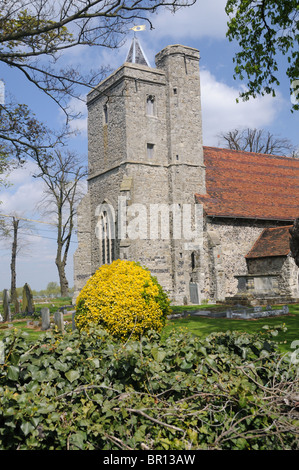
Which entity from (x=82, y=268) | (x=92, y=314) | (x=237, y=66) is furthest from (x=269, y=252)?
(x=92, y=314)

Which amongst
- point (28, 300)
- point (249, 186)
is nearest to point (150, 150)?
point (249, 186)

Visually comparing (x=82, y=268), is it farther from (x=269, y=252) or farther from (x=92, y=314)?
(x=92, y=314)

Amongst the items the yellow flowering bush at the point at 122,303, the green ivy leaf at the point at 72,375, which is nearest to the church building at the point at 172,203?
the yellow flowering bush at the point at 122,303

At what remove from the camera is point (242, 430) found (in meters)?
3.01

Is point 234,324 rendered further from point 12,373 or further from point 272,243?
point 272,243

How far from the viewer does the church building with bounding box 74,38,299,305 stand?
67.5ft

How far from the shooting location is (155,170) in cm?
2180

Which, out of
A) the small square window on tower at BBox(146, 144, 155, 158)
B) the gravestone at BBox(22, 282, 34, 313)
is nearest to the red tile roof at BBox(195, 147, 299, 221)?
the small square window on tower at BBox(146, 144, 155, 158)

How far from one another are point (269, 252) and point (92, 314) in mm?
14786

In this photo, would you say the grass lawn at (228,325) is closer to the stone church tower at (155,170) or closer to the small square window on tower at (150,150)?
the stone church tower at (155,170)

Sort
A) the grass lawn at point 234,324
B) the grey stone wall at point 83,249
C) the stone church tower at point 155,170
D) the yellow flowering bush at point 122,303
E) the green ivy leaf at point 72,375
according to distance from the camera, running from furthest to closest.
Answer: the grey stone wall at point 83,249 < the stone church tower at point 155,170 < the grass lawn at point 234,324 < the yellow flowering bush at point 122,303 < the green ivy leaf at point 72,375

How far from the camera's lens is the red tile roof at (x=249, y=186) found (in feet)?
73.1

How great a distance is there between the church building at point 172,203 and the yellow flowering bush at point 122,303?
437 inches
